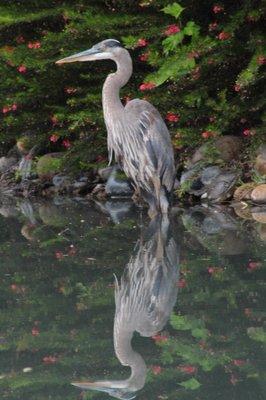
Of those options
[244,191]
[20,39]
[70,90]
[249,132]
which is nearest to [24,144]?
[20,39]

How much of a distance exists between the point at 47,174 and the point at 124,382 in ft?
35.0

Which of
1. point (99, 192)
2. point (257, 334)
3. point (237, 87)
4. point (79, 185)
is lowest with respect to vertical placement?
point (79, 185)

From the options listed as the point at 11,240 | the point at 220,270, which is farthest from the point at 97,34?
Result: the point at 220,270

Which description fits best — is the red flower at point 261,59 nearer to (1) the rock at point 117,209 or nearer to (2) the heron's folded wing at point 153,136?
(2) the heron's folded wing at point 153,136

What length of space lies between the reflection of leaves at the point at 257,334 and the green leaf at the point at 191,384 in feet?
2.52

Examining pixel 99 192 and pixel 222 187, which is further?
pixel 99 192

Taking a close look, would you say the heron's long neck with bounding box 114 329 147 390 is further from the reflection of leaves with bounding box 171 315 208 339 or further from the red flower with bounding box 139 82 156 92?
the red flower with bounding box 139 82 156 92

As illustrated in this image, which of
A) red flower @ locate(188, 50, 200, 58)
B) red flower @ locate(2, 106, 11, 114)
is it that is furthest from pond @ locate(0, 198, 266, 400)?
red flower @ locate(2, 106, 11, 114)

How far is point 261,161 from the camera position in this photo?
40.5 ft

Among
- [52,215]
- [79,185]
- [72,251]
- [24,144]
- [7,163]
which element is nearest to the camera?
[72,251]

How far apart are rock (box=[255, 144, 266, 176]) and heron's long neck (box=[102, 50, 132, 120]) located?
1.93 meters

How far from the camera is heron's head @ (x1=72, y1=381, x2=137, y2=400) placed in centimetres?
484

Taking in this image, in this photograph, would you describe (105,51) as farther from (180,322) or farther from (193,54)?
(180,322)

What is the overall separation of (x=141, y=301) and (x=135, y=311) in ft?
1.04
